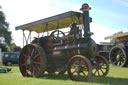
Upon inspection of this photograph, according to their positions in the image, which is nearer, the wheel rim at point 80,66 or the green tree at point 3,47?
the wheel rim at point 80,66

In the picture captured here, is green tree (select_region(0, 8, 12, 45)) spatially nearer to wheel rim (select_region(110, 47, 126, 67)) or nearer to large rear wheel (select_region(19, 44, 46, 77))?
wheel rim (select_region(110, 47, 126, 67))

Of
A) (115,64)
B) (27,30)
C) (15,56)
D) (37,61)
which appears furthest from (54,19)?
(15,56)

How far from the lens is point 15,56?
26.4m

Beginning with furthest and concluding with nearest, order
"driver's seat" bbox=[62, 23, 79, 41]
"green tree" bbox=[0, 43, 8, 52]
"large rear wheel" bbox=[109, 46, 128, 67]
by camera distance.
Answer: "green tree" bbox=[0, 43, 8, 52] < "large rear wheel" bbox=[109, 46, 128, 67] < "driver's seat" bbox=[62, 23, 79, 41]

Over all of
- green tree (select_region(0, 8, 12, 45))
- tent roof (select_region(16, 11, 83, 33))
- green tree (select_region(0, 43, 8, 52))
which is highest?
green tree (select_region(0, 8, 12, 45))

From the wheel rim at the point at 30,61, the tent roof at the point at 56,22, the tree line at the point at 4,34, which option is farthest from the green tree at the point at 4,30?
the wheel rim at the point at 30,61

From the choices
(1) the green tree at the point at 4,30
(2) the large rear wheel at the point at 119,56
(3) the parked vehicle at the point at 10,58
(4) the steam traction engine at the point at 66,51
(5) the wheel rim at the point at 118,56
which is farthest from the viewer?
(1) the green tree at the point at 4,30

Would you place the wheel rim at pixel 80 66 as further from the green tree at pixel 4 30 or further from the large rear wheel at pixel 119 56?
the green tree at pixel 4 30

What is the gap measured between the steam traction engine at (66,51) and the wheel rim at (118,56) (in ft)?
18.8

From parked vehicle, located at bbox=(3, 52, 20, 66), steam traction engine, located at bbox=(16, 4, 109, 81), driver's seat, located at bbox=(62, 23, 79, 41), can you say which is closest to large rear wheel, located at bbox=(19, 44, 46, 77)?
steam traction engine, located at bbox=(16, 4, 109, 81)

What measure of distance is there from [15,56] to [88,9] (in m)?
19.8

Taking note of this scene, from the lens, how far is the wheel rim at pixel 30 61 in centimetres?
883

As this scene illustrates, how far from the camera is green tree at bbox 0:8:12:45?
1666 inches

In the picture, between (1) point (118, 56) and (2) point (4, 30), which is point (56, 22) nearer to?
(1) point (118, 56)
